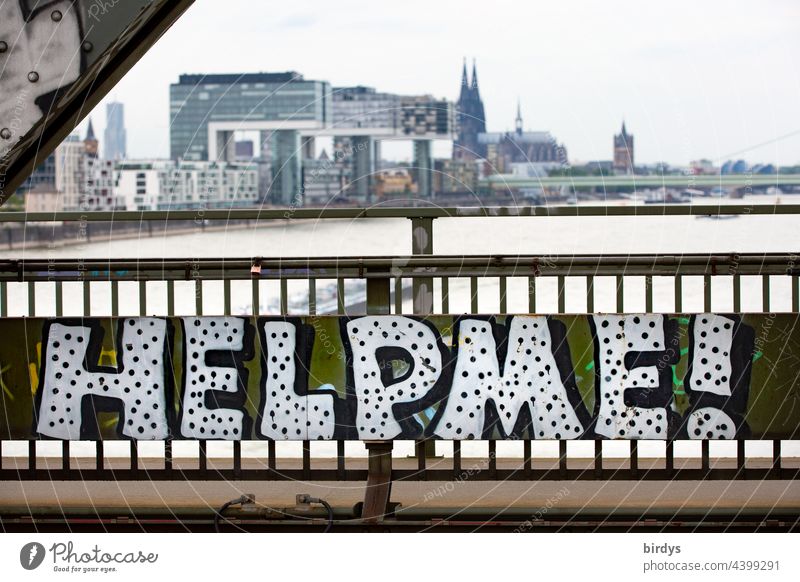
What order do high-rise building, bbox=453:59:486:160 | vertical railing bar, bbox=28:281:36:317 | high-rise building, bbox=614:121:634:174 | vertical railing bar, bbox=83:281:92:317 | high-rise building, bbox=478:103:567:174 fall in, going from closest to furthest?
1. vertical railing bar, bbox=83:281:92:317
2. vertical railing bar, bbox=28:281:36:317
3. high-rise building, bbox=478:103:567:174
4. high-rise building, bbox=453:59:486:160
5. high-rise building, bbox=614:121:634:174

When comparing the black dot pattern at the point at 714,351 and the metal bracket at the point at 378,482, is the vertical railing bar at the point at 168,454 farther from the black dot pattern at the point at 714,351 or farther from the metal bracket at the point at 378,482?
the black dot pattern at the point at 714,351

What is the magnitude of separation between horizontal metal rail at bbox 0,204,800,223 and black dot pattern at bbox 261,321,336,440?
765mm

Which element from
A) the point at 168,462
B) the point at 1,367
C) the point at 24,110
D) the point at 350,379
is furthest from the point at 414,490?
the point at 24,110

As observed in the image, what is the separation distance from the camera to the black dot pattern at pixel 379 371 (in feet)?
20.5

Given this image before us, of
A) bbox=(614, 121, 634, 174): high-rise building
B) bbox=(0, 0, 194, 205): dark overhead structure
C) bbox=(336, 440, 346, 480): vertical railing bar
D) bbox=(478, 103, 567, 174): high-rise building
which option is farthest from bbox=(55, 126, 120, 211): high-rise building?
bbox=(614, 121, 634, 174): high-rise building

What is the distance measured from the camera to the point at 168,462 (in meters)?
6.62

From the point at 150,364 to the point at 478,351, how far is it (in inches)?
76.4

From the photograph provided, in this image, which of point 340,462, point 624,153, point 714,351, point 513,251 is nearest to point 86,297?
point 340,462

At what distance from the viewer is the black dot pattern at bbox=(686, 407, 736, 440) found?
6234 mm

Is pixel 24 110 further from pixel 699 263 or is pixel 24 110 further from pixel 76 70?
pixel 699 263

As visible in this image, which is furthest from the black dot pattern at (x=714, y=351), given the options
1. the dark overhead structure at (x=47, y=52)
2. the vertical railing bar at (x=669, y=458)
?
the dark overhead structure at (x=47, y=52)

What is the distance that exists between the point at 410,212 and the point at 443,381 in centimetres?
107

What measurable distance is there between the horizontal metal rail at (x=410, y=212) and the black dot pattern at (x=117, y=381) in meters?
0.80

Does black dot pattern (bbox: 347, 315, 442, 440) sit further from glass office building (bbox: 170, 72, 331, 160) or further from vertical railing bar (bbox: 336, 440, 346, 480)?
glass office building (bbox: 170, 72, 331, 160)
